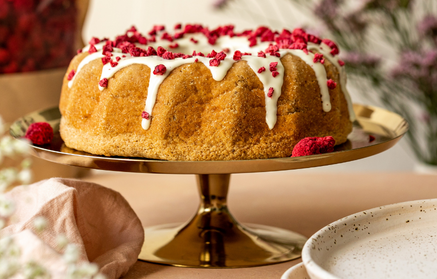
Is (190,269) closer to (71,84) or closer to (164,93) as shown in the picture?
(164,93)

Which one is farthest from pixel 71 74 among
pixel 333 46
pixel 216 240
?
pixel 333 46

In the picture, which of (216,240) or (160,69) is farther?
(216,240)

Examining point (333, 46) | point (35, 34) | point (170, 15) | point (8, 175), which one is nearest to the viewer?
point (8, 175)

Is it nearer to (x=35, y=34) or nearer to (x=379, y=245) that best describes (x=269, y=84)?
(x=379, y=245)

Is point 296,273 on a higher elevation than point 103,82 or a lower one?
lower

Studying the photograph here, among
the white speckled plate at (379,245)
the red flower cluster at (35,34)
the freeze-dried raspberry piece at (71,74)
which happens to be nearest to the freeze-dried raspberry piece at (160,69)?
the freeze-dried raspberry piece at (71,74)

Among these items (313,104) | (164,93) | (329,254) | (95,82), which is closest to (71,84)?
(95,82)
